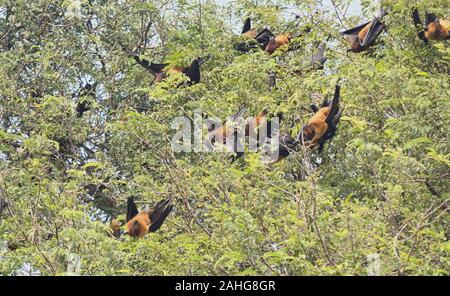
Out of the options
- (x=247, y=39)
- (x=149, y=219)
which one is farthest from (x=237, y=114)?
(x=247, y=39)

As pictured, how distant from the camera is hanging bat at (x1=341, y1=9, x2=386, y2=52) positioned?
41.8 feet

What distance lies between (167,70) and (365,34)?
2097 millimetres

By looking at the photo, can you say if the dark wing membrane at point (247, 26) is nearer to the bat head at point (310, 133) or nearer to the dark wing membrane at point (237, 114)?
the dark wing membrane at point (237, 114)

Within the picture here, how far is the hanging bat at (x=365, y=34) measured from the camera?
12.7m

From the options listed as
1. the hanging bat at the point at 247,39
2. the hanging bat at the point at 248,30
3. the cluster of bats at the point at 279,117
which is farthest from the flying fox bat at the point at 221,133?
the hanging bat at the point at 248,30

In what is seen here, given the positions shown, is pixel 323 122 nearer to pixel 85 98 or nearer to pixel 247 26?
pixel 85 98

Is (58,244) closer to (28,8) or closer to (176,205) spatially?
(176,205)

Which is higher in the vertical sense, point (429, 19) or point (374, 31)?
point (429, 19)

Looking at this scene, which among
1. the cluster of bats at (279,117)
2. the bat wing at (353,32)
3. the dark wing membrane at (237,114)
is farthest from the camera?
the bat wing at (353,32)

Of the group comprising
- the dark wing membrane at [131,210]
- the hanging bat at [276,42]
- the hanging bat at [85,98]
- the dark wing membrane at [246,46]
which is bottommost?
the hanging bat at [85,98]

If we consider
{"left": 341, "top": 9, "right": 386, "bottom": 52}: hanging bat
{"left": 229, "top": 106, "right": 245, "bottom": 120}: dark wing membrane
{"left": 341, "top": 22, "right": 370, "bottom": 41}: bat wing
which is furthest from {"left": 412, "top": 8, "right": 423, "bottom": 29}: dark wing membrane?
{"left": 229, "top": 106, "right": 245, "bottom": 120}: dark wing membrane

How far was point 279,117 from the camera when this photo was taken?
12039 mm

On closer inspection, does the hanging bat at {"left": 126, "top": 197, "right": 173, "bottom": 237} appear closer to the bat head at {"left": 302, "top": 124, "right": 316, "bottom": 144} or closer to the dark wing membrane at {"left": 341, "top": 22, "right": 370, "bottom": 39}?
the bat head at {"left": 302, "top": 124, "right": 316, "bottom": 144}

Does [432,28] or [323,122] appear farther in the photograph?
[432,28]
